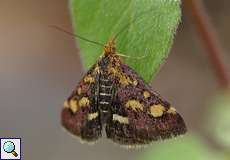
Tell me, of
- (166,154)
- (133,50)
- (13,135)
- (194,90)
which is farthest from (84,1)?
(194,90)

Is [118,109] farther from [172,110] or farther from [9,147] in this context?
[9,147]

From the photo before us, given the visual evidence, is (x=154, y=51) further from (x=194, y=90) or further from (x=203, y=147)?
(x=194, y=90)

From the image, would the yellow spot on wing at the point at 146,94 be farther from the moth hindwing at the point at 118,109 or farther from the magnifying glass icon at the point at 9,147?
the magnifying glass icon at the point at 9,147

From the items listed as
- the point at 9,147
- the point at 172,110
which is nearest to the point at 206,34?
the point at 172,110

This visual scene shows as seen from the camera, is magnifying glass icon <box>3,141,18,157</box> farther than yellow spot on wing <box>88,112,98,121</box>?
Yes

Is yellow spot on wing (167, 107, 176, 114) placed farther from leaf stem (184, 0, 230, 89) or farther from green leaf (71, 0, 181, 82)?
green leaf (71, 0, 181, 82)

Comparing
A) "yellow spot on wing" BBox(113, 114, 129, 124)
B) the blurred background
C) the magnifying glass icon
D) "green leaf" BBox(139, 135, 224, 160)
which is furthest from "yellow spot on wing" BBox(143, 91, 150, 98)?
the blurred background
